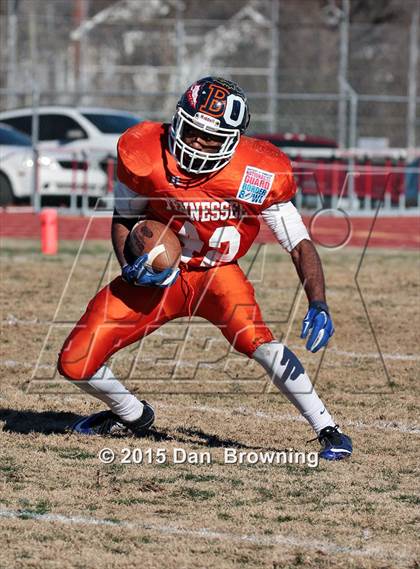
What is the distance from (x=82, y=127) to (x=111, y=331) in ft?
45.4

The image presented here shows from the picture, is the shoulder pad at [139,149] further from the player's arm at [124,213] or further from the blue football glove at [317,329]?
the blue football glove at [317,329]

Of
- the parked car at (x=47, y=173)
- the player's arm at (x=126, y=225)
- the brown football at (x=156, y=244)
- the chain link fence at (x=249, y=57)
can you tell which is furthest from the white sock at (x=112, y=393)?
the chain link fence at (x=249, y=57)

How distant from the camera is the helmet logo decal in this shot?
5.05m

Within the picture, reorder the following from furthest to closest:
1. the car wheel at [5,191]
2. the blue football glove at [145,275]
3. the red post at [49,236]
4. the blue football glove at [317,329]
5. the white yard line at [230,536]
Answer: the car wheel at [5,191] < the red post at [49,236] < the blue football glove at [145,275] < the blue football glove at [317,329] < the white yard line at [230,536]

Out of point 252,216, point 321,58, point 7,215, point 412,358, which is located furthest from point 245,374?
point 321,58

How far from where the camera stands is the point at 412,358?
24.8ft

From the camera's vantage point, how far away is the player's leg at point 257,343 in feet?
16.9

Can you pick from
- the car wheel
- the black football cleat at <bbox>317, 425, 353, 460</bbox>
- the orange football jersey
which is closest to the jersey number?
the orange football jersey

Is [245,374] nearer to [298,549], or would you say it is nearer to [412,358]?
[412,358]

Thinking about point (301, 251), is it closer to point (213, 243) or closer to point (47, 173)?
point (213, 243)

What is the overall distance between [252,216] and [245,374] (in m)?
1.97

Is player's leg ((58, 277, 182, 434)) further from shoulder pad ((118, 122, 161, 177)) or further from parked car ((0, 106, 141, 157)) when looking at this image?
parked car ((0, 106, 141, 157))

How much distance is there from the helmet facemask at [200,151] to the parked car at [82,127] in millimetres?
13058

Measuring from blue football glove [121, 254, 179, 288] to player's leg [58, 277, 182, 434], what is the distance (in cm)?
20
